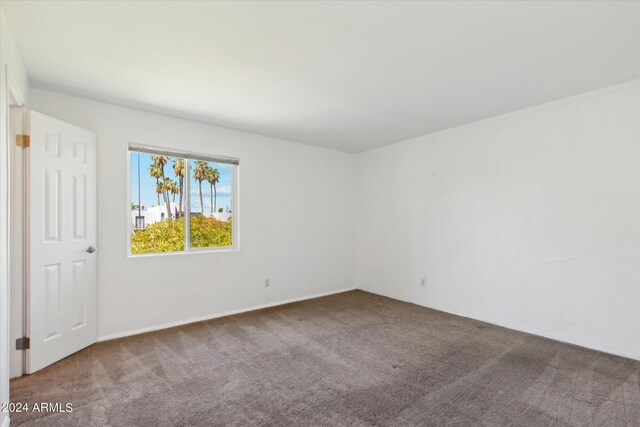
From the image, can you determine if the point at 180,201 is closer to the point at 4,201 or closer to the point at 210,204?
the point at 210,204

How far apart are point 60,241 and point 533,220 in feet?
15.1

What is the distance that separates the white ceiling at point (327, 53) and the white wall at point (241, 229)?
342 mm

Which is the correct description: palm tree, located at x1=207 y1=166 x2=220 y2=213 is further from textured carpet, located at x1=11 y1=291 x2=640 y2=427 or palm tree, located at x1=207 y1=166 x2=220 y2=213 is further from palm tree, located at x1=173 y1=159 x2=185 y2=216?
textured carpet, located at x1=11 y1=291 x2=640 y2=427

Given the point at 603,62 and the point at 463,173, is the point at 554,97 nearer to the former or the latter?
the point at 603,62

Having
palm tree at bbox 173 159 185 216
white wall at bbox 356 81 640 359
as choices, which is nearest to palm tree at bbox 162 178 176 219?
palm tree at bbox 173 159 185 216

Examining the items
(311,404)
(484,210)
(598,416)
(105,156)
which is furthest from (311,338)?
(105,156)

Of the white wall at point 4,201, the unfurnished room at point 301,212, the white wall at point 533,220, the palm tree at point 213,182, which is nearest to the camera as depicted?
the white wall at point 4,201

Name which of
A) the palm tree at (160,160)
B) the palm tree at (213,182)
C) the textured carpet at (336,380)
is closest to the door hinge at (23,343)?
the textured carpet at (336,380)

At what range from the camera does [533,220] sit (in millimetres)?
3318

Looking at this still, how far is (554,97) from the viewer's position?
10.0 ft

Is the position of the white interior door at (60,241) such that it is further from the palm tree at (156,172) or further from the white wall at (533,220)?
the white wall at (533,220)

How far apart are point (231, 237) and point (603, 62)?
4118 millimetres

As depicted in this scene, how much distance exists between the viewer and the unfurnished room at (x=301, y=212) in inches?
76.7

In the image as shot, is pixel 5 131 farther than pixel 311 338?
No
